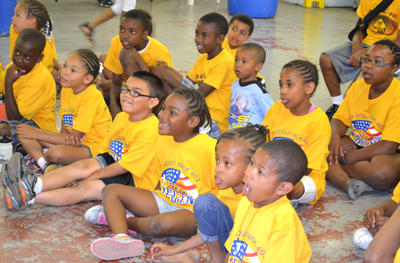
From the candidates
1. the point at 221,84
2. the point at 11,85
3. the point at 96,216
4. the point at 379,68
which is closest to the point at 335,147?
Answer: the point at 379,68

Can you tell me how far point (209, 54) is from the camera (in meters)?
3.33

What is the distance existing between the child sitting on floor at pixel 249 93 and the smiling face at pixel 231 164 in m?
1.10

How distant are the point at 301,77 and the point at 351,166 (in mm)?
696

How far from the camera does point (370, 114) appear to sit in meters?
2.80

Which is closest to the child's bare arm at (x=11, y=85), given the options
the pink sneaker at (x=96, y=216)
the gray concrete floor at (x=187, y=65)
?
the gray concrete floor at (x=187, y=65)

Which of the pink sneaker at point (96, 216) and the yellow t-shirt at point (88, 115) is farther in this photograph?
the yellow t-shirt at point (88, 115)

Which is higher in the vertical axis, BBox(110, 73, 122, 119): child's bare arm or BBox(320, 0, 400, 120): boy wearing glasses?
BBox(320, 0, 400, 120): boy wearing glasses

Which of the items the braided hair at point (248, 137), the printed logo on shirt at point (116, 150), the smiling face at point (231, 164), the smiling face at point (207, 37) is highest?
A: the smiling face at point (207, 37)

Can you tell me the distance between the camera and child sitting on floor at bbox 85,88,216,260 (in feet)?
6.95

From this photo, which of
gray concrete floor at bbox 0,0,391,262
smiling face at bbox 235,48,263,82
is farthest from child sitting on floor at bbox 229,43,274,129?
gray concrete floor at bbox 0,0,391,262

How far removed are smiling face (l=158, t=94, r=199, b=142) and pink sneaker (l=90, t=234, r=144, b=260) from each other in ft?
1.73

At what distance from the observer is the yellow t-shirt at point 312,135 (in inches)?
98.4

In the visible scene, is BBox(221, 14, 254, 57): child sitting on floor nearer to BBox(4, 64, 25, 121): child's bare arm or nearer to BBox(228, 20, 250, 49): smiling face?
BBox(228, 20, 250, 49): smiling face

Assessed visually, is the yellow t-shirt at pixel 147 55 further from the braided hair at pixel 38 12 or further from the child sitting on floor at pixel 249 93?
the child sitting on floor at pixel 249 93
